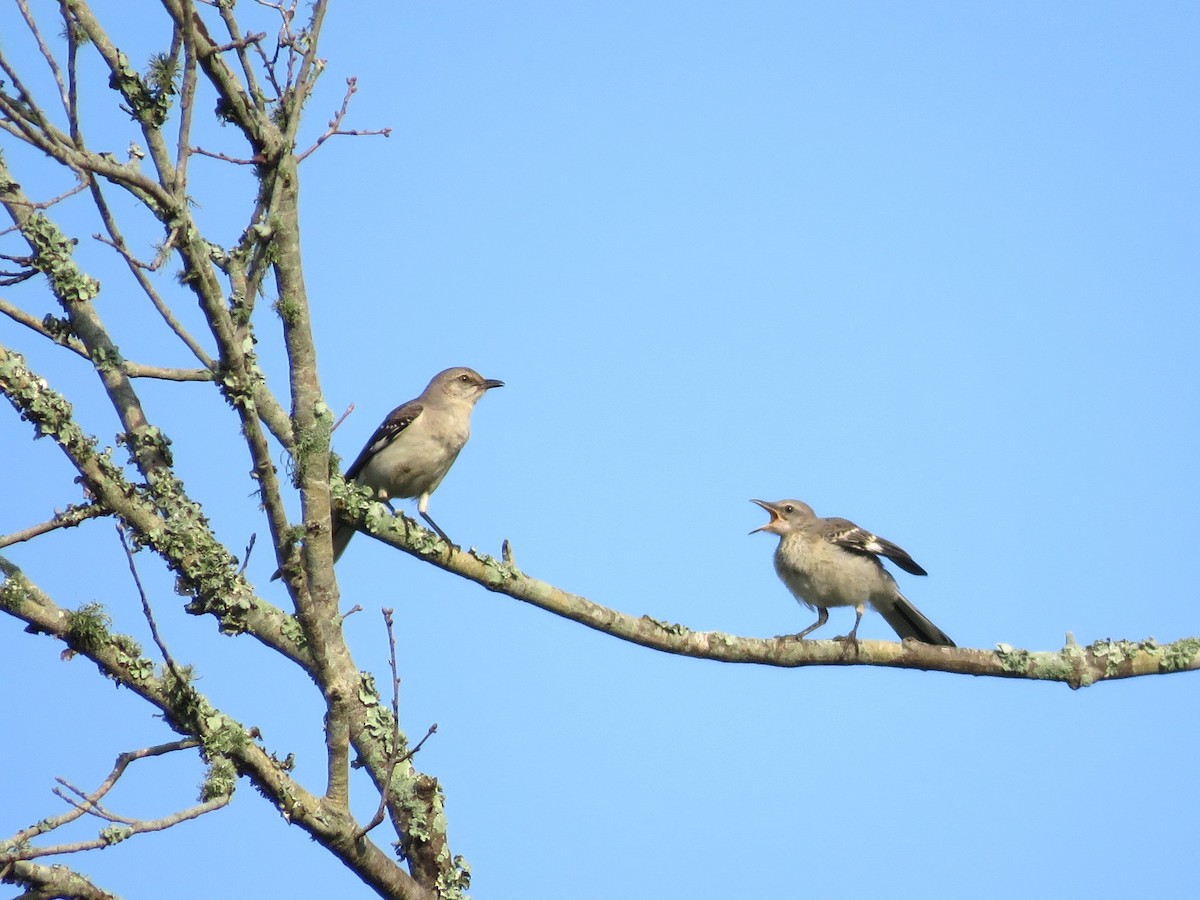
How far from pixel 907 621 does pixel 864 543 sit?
70 cm

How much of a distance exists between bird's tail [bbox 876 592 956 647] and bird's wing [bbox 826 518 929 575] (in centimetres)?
30

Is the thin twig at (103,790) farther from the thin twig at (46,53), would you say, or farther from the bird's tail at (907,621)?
the bird's tail at (907,621)

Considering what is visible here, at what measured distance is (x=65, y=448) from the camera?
5.57 metres

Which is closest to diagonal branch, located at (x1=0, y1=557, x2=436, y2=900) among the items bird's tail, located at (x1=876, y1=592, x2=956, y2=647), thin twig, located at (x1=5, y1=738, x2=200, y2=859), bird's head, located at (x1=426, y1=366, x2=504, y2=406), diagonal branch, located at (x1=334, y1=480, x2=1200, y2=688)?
thin twig, located at (x1=5, y1=738, x2=200, y2=859)

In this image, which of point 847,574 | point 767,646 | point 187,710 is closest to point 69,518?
point 187,710

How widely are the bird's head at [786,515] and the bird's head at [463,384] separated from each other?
261 cm

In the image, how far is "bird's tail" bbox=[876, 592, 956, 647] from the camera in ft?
32.1

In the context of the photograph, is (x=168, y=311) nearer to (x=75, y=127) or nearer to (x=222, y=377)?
(x=222, y=377)

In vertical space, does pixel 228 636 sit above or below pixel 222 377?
below

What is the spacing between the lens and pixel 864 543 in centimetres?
1006

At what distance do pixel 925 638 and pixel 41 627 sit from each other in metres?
6.95

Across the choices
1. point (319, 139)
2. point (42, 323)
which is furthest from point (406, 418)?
point (319, 139)

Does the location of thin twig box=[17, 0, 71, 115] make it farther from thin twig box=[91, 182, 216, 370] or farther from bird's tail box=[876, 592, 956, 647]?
bird's tail box=[876, 592, 956, 647]

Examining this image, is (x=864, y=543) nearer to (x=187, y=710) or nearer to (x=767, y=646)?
(x=767, y=646)
